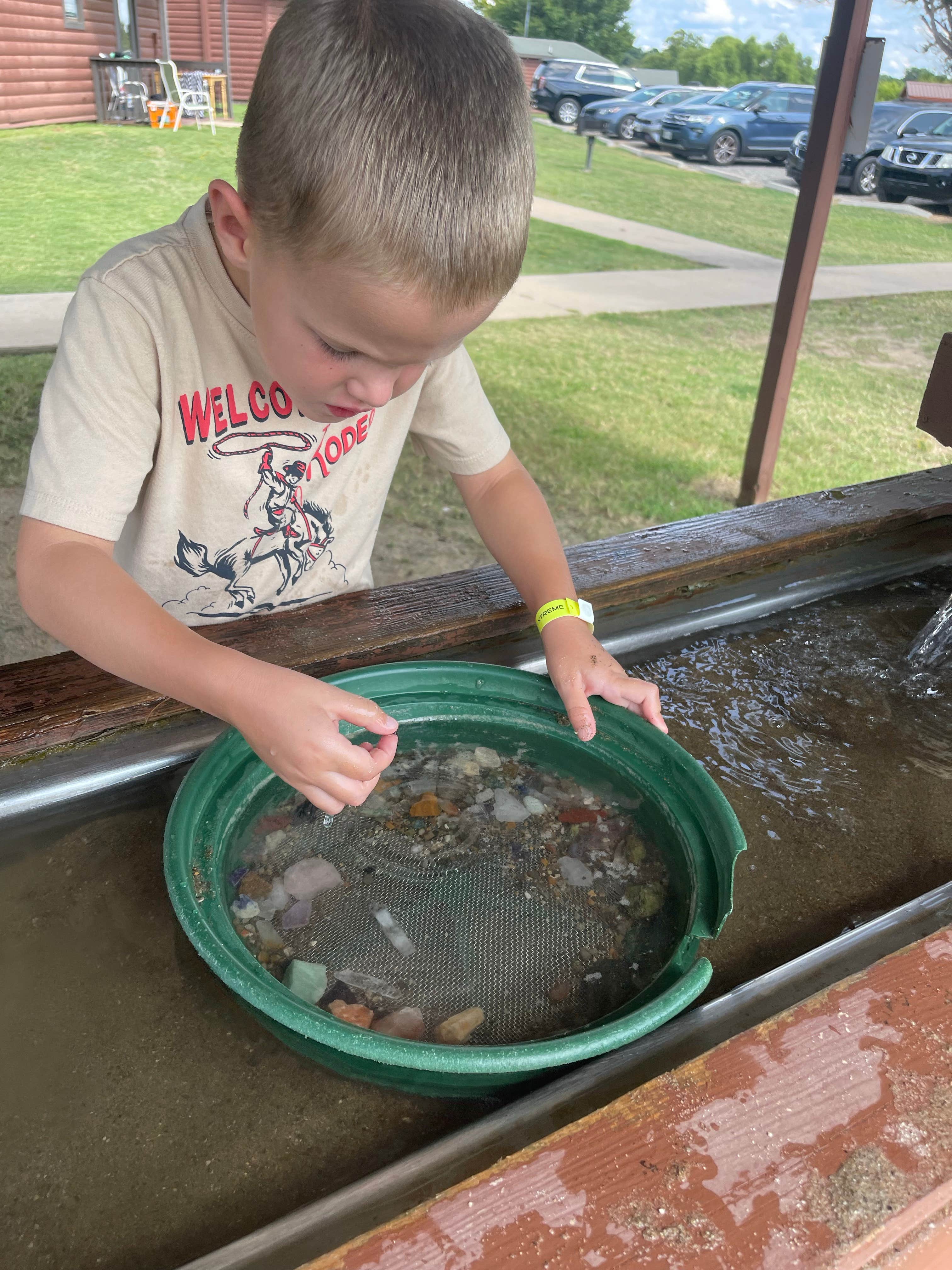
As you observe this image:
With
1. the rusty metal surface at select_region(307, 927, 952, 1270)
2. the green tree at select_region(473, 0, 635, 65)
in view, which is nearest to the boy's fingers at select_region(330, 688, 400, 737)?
the rusty metal surface at select_region(307, 927, 952, 1270)

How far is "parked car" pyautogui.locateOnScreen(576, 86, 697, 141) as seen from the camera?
58.2 ft

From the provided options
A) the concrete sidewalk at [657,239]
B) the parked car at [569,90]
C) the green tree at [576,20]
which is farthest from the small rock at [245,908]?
the green tree at [576,20]

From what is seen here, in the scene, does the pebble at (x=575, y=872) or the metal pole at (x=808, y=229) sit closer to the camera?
the pebble at (x=575, y=872)

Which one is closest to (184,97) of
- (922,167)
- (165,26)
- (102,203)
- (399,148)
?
(165,26)

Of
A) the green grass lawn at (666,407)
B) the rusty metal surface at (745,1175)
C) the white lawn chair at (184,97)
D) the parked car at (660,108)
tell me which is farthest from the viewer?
the parked car at (660,108)

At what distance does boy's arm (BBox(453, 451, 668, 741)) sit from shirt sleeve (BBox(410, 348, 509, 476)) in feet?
0.08

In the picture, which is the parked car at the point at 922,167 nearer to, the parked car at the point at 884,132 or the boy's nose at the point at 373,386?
the parked car at the point at 884,132

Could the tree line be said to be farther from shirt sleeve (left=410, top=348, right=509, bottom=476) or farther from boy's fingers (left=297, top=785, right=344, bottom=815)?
boy's fingers (left=297, top=785, right=344, bottom=815)

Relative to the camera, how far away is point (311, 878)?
103 cm

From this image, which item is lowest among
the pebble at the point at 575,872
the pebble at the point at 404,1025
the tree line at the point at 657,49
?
the pebble at the point at 404,1025

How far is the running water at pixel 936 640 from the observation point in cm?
161

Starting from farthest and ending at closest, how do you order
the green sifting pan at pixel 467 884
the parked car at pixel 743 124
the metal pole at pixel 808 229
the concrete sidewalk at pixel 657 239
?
1. the parked car at pixel 743 124
2. the concrete sidewalk at pixel 657 239
3. the metal pole at pixel 808 229
4. the green sifting pan at pixel 467 884

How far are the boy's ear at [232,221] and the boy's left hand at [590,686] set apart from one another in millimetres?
619

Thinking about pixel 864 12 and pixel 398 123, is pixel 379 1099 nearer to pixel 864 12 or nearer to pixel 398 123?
pixel 398 123
